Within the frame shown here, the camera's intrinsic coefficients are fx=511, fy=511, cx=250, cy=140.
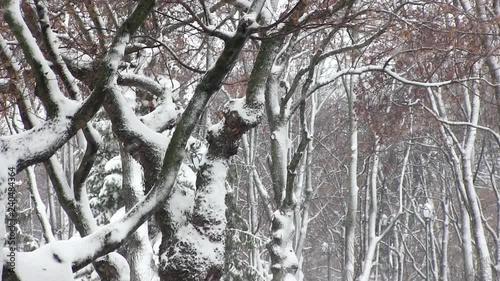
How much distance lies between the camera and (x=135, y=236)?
24.6ft

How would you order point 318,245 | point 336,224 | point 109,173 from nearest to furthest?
point 109,173 < point 336,224 < point 318,245

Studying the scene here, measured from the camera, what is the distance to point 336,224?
66.4 ft

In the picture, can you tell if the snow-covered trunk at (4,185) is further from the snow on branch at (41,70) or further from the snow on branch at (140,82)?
the snow on branch at (140,82)

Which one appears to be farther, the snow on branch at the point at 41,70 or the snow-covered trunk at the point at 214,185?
the snow-covered trunk at the point at 214,185

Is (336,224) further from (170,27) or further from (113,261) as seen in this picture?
(113,261)

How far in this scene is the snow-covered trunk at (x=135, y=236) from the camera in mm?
7215

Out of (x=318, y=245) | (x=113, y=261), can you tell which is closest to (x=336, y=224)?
(x=318, y=245)

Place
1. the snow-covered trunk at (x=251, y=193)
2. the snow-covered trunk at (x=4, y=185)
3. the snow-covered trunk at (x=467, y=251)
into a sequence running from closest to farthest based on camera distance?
the snow-covered trunk at (x=4, y=185) → the snow-covered trunk at (x=467, y=251) → the snow-covered trunk at (x=251, y=193)

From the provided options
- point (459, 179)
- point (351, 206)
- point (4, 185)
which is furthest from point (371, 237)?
point (4, 185)

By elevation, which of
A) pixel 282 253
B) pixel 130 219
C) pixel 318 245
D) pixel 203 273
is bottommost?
pixel 203 273

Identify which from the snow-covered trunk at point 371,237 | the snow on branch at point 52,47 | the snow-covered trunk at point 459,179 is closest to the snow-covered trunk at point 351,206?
the snow-covered trunk at point 371,237

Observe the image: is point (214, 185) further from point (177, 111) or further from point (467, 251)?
point (467, 251)

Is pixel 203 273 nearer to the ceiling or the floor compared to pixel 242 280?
nearer to the floor

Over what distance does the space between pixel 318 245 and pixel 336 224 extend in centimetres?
770
